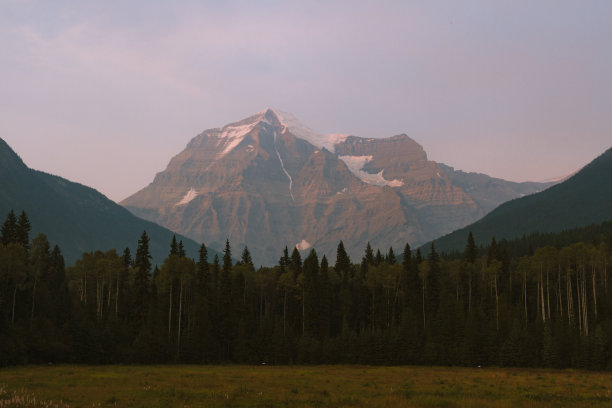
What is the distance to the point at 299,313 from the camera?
137 m

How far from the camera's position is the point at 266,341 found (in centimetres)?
11119

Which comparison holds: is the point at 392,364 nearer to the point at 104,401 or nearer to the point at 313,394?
the point at 313,394

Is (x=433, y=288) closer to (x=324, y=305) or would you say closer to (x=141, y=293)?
(x=324, y=305)

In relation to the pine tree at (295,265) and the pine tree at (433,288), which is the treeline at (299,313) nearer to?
the pine tree at (433,288)

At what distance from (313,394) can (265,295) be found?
104684 mm

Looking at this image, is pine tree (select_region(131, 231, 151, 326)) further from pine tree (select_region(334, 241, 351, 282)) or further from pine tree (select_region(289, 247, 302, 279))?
pine tree (select_region(334, 241, 351, 282))

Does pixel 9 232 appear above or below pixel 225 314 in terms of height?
above

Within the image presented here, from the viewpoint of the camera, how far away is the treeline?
321ft

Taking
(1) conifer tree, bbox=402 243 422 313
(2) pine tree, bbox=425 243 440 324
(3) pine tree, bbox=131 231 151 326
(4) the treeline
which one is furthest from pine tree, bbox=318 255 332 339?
(3) pine tree, bbox=131 231 151 326

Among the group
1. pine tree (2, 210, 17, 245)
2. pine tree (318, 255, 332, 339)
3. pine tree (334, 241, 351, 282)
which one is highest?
pine tree (2, 210, 17, 245)

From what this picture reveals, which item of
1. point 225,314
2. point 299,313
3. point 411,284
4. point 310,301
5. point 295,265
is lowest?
point 299,313

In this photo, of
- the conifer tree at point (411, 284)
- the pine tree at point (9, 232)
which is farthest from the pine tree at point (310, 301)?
the pine tree at point (9, 232)

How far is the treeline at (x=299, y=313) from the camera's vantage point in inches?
3856

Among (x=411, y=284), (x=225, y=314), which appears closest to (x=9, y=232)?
(x=225, y=314)
